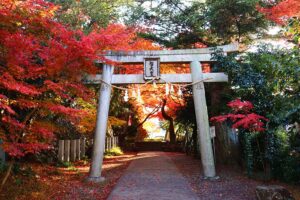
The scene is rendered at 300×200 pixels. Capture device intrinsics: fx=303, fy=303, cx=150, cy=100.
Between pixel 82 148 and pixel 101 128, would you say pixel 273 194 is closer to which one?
pixel 101 128

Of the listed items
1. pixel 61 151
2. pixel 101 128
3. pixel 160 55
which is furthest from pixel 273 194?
pixel 61 151

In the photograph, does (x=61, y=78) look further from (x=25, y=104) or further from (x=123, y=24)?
(x=123, y=24)

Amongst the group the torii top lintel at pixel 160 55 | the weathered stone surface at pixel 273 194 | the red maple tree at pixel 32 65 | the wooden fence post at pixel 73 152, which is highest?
the torii top lintel at pixel 160 55

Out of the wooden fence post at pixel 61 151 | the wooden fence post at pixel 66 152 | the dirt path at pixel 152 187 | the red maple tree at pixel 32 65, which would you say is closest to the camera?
the red maple tree at pixel 32 65

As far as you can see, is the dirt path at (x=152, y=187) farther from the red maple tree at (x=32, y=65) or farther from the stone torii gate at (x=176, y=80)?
the red maple tree at (x=32, y=65)

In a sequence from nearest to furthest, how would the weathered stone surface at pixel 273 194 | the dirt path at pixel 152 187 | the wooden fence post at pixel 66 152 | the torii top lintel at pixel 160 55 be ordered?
1. the weathered stone surface at pixel 273 194
2. the dirt path at pixel 152 187
3. the torii top lintel at pixel 160 55
4. the wooden fence post at pixel 66 152

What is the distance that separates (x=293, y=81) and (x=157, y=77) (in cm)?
471

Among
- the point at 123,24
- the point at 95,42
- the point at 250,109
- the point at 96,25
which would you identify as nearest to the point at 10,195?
the point at 95,42

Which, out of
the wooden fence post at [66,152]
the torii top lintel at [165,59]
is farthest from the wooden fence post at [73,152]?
the torii top lintel at [165,59]

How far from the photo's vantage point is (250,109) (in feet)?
33.7

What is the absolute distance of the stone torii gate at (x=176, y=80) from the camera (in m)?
11.0

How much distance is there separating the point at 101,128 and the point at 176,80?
11.0ft

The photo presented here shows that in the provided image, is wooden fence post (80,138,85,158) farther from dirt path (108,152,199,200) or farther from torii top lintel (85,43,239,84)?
torii top lintel (85,43,239,84)

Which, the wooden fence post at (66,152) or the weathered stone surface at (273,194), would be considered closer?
the weathered stone surface at (273,194)
